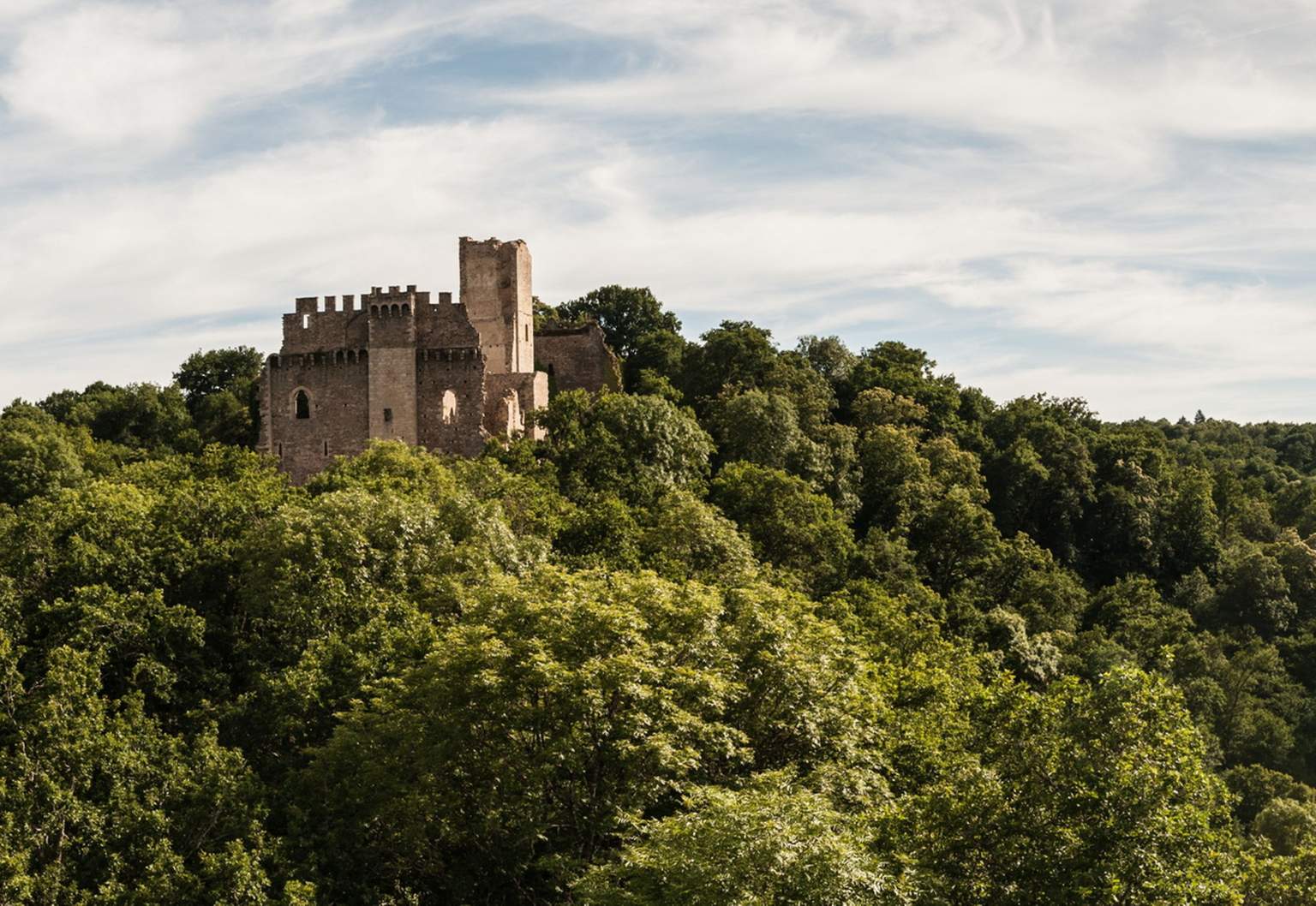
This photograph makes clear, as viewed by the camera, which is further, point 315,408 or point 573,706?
point 315,408

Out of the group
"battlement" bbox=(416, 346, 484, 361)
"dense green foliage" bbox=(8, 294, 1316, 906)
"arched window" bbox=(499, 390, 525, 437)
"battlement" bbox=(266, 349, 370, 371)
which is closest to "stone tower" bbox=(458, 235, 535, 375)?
"arched window" bbox=(499, 390, 525, 437)

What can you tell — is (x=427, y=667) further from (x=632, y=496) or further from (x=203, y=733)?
(x=632, y=496)

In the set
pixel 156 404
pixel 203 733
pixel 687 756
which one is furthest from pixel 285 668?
pixel 156 404

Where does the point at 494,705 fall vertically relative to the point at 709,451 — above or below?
below

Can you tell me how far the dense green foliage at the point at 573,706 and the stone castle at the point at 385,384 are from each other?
119 inches

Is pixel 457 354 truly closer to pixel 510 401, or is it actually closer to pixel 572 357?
pixel 510 401

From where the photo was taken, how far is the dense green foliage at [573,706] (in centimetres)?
2583

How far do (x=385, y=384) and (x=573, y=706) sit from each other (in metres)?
31.7

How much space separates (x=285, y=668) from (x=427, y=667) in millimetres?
5806

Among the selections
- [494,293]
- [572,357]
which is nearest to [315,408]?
[494,293]

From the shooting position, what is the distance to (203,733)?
33.9 m

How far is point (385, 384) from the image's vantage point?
5966 centimetres

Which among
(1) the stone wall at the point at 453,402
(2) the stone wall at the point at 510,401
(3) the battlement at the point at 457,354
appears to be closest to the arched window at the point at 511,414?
(2) the stone wall at the point at 510,401

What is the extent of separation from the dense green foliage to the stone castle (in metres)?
3.03
